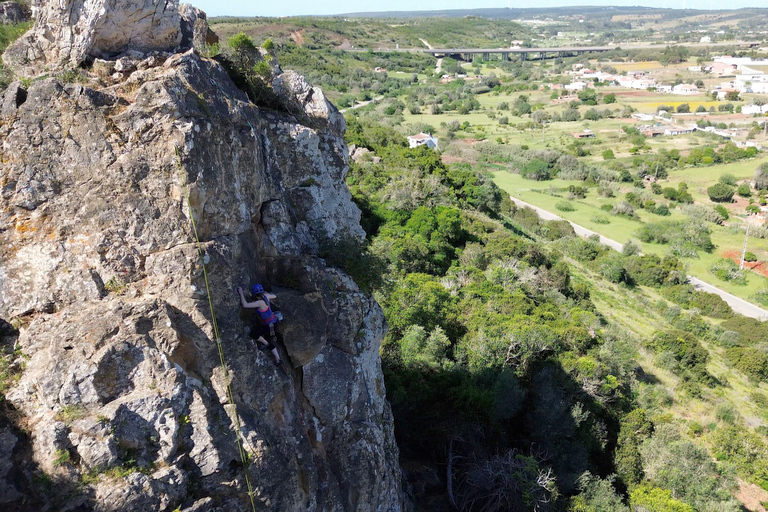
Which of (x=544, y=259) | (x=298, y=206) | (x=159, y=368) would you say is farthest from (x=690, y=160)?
(x=159, y=368)

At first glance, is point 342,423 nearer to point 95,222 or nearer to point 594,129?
point 95,222

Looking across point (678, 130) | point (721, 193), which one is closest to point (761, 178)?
point (721, 193)

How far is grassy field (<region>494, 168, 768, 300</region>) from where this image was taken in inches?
1629

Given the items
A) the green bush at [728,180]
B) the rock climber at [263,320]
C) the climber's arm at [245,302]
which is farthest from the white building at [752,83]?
the climber's arm at [245,302]

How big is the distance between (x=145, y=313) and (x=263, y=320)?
69.7 inches

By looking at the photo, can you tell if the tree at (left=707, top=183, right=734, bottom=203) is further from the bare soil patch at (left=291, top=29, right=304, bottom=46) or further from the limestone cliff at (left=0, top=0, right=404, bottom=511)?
the bare soil patch at (left=291, top=29, right=304, bottom=46)

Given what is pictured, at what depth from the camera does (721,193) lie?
57438 mm

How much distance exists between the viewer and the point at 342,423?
370 inches

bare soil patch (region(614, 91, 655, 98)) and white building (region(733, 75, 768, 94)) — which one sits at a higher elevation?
white building (region(733, 75, 768, 94))

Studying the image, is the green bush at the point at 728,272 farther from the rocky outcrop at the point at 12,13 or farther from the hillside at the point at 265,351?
the rocky outcrop at the point at 12,13

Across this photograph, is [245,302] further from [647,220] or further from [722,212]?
[722,212]

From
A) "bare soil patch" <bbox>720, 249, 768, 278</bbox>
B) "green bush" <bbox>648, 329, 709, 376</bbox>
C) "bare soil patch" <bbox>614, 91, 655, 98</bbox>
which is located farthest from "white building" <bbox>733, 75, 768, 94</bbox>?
"green bush" <bbox>648, 329, 709, 376</bbox>

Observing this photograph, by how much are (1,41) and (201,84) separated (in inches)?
167

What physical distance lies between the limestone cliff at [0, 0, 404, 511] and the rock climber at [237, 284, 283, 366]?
23 cm
